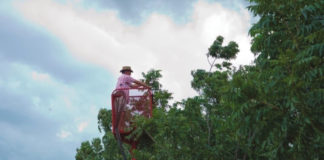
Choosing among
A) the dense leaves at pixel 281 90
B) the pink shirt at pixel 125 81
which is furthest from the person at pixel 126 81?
the dense leaves at pixel 281 90

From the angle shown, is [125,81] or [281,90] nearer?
[281,90]

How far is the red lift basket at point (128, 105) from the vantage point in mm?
13656

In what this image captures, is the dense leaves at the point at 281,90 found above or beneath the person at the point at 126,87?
beneath

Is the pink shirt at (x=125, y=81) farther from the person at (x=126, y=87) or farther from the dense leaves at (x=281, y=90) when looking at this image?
the dense leaves at (x=281, y=90)

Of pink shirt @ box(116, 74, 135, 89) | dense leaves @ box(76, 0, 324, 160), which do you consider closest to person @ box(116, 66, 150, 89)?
pink shirt @ box(116, 74, 135, 89)

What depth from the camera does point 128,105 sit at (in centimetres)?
1371

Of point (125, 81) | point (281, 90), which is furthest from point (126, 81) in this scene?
point (281, 90)

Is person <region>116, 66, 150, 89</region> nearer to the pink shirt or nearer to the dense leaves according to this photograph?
the pink shirt

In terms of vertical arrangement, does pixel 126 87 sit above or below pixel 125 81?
below

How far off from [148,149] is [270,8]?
8349mm

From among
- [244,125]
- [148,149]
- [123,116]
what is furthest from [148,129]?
[244,125]

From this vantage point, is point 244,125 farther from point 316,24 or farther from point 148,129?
point 148,129

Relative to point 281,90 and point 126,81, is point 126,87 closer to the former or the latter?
point 126,81

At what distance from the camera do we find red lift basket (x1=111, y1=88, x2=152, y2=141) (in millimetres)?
13656
